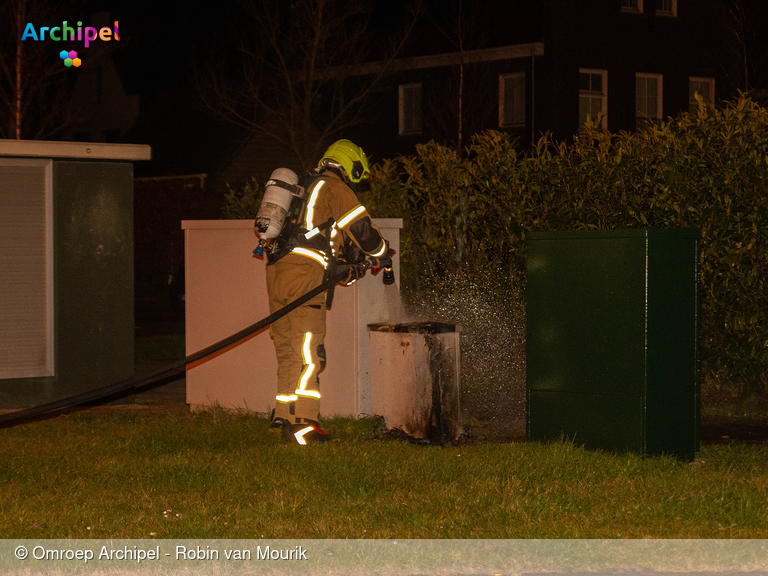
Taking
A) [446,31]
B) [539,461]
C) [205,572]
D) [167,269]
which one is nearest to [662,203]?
[539,461]

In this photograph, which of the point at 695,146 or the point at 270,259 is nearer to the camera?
the point at 270,259

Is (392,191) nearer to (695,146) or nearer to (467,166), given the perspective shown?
(467,166)

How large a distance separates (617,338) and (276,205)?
2384 mm

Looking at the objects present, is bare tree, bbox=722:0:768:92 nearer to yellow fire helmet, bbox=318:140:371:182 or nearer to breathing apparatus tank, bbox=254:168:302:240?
yellow fire helmet, bbox=318:140:371:182

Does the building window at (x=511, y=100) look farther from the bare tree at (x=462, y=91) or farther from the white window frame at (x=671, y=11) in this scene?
the white window frame at (x=671, y=11)

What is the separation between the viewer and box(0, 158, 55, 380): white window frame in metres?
9.20

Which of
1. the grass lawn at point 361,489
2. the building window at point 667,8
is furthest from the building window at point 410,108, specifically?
the grass lawn at point 361,489

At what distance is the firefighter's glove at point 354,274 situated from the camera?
7.43 meters

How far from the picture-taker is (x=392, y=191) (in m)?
10.7

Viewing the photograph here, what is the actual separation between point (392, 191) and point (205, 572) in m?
6.64

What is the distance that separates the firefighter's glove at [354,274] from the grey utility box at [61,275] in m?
2.83

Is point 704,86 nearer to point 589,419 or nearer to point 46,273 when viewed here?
point 46,273

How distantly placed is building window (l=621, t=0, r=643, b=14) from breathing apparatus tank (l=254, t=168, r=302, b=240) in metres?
22.5

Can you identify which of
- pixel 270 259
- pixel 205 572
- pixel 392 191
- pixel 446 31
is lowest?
pixel 205 572
